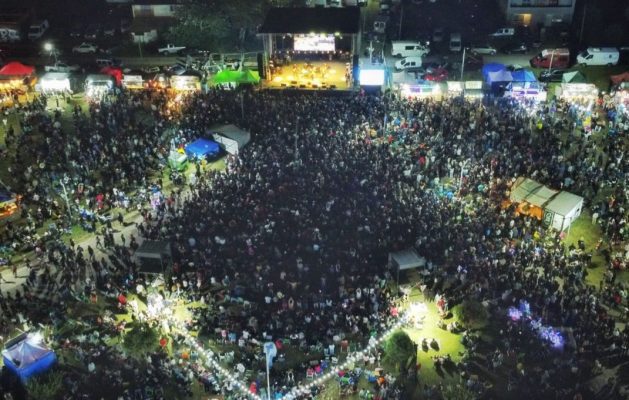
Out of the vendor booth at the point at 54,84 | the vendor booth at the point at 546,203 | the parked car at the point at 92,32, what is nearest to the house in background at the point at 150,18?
the parked car at the point at 92,32

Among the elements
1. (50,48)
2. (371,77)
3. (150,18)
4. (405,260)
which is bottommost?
(405,260)

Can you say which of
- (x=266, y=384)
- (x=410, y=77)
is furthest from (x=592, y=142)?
(x=266, y=384)

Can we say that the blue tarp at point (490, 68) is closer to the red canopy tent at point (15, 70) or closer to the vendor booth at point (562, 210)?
the vendor booth at point (562, 210)

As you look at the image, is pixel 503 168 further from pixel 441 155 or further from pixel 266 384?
pixel 266 384

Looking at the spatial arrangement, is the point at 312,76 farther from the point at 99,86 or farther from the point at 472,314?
the point at 472,314

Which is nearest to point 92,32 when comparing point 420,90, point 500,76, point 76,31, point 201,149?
point 76,31

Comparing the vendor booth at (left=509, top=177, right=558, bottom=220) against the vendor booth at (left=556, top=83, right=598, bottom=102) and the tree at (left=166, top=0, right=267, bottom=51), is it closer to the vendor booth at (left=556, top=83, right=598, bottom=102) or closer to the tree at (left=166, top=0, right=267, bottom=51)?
the vendor booth at (left=556, top=83, right=598, bottom=102)
